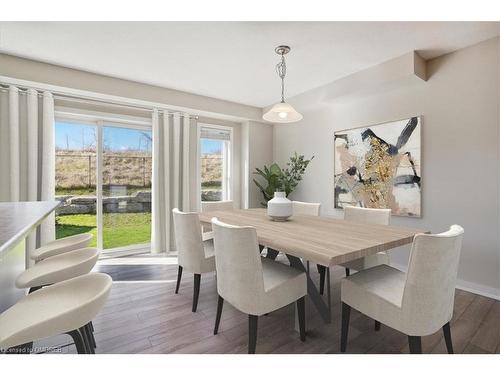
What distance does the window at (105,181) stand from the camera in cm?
344

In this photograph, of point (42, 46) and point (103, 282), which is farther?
point (42, 46)

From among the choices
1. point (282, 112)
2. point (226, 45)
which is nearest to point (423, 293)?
point (282, 112)

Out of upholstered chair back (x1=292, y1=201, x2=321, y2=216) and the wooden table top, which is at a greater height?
upholstered chair back (x1=292, y1=201, x2=321, y2=216)

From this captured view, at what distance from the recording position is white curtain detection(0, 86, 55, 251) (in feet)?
9.20

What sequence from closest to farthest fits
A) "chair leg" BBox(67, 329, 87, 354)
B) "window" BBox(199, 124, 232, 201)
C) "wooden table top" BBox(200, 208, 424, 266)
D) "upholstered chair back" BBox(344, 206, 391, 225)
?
"chair leg" BBox(67, 329, 87, 354) → "wooden table top" BBox(200, 208, 424, 266) → "upholstered chair back" BBox(344, 206, 391, 225) → "window" BBox(199, 124, 232, 201)

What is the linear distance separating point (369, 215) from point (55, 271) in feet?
8.06

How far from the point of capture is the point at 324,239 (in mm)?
1612

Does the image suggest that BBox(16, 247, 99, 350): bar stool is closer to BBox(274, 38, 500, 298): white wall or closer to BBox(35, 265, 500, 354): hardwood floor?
BBox(35, 265, 500, 354): hardwood floor

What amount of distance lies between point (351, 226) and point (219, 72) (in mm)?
2281

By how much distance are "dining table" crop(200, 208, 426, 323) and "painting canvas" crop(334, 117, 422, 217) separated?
1.26m

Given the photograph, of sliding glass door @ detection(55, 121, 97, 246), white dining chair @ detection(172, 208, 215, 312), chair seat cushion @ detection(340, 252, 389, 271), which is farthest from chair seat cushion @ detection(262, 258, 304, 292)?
sliding glass door @ detection(55, 121, 97, 246)
